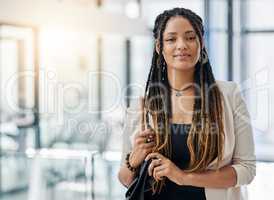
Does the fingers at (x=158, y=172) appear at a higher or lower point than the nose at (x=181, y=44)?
lower

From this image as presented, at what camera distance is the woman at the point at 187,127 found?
3.46ft

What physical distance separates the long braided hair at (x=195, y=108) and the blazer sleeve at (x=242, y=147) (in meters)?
0.04

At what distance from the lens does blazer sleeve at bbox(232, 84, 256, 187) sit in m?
1.05

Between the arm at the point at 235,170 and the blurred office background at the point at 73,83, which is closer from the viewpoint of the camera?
the arm at the point at 235,170

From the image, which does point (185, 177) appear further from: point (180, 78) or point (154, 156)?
point (180, 78)

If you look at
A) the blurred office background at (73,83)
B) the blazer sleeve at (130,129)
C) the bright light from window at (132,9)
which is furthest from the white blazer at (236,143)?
the bright light from window at (132,9)

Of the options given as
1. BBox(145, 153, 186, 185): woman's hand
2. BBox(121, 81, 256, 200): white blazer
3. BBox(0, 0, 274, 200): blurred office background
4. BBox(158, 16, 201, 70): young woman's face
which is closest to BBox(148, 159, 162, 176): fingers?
BBox(145, 153, 186, 185): woman's hand

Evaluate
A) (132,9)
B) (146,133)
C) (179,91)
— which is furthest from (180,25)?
(132,9)

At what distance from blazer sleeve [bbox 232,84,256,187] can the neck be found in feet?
→ 0.42

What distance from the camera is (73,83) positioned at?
3.62 metres

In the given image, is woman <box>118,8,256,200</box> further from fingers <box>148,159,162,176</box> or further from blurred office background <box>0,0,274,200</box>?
blurred office background <box>0,0,274,200</box>

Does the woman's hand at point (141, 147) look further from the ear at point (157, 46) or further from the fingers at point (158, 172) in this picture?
the ear at point (157, 46)

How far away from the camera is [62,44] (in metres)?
4.00

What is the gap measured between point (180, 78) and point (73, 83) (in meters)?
2.59
